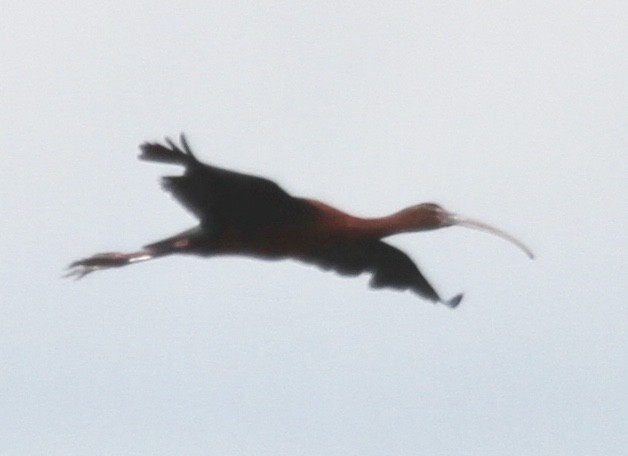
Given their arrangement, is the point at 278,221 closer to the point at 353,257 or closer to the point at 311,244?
the point at 311,244

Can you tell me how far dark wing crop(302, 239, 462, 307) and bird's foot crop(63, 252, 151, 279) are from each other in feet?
5.86

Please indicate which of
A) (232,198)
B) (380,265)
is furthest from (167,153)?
(380,265)

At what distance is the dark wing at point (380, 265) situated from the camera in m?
25.9

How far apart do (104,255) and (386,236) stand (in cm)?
311

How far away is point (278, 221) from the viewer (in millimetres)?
24016

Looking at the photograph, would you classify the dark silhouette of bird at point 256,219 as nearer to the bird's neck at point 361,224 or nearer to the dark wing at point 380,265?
the bird's neck at point 361,224

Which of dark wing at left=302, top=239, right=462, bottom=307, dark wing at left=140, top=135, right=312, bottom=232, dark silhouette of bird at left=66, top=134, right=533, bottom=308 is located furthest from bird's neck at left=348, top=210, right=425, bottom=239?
dark wing at left=302, top=239, right=462, bottom=307

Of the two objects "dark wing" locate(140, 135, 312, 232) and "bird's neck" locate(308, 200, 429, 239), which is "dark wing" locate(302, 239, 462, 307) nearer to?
"bird's neck" locate(308, 200, 429, 239)

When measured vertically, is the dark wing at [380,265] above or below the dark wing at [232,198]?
below

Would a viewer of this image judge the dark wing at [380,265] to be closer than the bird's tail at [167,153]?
No

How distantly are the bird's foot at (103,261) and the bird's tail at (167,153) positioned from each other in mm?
1943

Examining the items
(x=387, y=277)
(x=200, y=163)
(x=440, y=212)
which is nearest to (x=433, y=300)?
(x=387, y=277)

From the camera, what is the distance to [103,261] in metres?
25.6

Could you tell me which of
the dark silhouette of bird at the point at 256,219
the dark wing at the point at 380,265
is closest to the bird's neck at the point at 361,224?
the dark silhouette of bird at the point at 256,219
